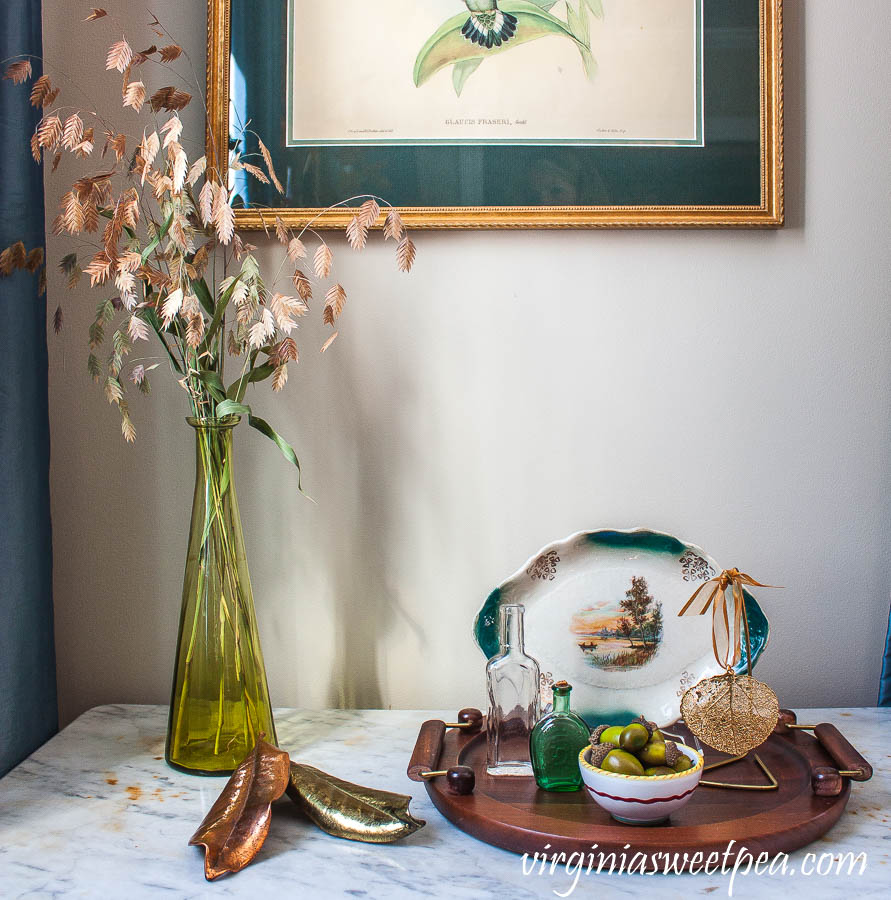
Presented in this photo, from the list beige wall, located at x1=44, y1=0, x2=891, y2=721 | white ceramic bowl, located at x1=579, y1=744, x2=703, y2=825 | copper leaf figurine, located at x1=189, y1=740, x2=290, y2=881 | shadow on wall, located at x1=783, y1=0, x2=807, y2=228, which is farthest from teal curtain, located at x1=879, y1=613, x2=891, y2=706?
copper leaf figurine, located at x1=189, y1=740, x2=290, y2=881

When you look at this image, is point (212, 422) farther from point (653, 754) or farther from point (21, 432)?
point (653, 754)

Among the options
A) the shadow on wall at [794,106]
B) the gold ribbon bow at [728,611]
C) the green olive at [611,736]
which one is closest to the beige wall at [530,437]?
the shadow on wall at [794,106]

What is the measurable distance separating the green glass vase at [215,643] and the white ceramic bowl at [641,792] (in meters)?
0.40

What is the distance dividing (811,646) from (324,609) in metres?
0.70

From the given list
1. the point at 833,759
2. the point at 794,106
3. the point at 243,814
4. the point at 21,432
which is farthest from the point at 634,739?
the point at 794,106

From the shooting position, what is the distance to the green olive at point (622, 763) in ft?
2.65

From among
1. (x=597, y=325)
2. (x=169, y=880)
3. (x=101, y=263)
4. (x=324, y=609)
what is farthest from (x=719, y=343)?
(x=169, y=880)

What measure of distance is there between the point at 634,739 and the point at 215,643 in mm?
492

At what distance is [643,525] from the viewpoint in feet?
3.92

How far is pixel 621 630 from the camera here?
106 cm

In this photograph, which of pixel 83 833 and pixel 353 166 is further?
pixel 353 166

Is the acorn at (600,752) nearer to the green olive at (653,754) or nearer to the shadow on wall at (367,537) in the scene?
the green olive at (653,754)

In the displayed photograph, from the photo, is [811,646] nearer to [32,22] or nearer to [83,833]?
[83,833]

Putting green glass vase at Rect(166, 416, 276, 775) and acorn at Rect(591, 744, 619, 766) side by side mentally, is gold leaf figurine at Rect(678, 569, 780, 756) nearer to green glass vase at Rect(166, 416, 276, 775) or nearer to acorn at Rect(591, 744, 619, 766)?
acorn at Rect(591, 744, 619, 766)
